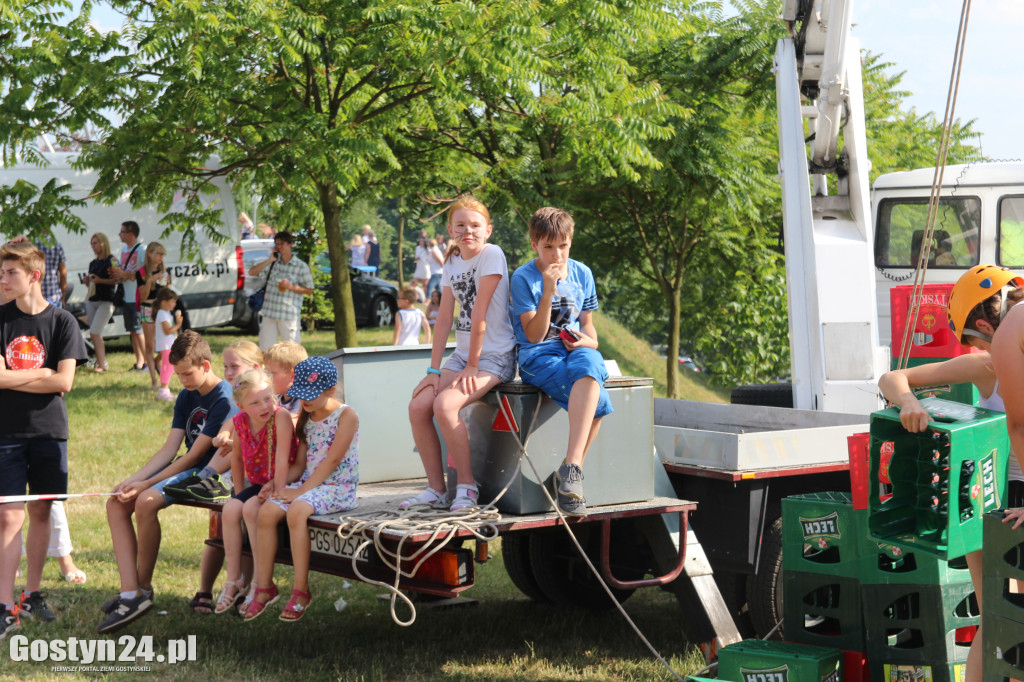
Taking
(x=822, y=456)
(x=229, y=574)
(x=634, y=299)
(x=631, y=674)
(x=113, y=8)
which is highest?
(x=113, y=8)

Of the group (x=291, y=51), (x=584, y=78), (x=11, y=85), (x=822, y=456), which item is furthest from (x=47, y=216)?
(x=822, y=456)

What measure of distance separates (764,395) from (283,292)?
5.89m

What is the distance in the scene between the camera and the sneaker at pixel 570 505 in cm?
461

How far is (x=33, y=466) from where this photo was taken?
5.87 metres

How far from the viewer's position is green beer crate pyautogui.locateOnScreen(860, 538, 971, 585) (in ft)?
14.5

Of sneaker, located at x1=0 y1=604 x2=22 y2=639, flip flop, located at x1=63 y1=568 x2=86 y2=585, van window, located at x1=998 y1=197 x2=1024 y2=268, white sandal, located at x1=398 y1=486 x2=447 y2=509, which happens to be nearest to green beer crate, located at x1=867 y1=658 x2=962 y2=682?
white sandal, located at x1=398 y1=486 x2=447 y2=509

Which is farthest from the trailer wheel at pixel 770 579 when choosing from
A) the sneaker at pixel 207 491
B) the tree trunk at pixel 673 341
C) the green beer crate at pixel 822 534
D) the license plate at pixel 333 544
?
the tree trunk at pixel 673 341

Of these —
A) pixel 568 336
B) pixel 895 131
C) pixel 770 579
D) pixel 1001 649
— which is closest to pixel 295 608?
pixel 568 336

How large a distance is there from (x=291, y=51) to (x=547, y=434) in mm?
6975

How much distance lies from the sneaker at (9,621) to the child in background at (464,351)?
2.31 m

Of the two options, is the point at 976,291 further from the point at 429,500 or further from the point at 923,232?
the point at 923,232

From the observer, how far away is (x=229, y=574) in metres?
5.48

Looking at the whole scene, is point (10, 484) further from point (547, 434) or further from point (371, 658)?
point (547, 434)

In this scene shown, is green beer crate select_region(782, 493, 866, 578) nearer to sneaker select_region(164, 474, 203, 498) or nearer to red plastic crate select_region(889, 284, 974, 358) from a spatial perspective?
red plastic crate select_region(889, 284, 974, 358)
